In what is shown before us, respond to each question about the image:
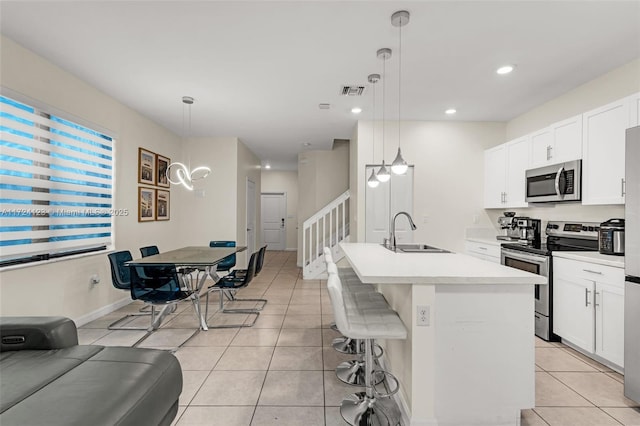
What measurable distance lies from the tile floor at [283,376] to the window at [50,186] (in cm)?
101

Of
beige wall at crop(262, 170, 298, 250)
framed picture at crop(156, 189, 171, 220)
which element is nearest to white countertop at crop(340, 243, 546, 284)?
framed picture at crop(156, 189, 171, 220)

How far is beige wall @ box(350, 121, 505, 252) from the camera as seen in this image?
16.4 ft

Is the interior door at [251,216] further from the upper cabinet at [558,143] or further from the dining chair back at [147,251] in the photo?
the upper cabinet at [558,143]

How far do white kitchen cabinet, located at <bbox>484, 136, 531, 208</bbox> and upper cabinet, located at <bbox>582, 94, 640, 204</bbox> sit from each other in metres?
0.92

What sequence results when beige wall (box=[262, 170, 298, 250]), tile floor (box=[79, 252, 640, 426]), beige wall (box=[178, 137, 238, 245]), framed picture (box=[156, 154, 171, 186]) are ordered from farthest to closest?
beige wall (box=[262, 170, 298, 250]), beige wall (box=[178, 137, 238, 245]), framed picture (box=[156, 154, 171, 186]), tile floor (box=[79, 252, 640, 426])

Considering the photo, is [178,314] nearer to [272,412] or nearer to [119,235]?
[119,235]

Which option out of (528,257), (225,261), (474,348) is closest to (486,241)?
(528,257)

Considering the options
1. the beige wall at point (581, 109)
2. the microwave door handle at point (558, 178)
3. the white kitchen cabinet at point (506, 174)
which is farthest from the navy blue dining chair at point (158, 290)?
the beige wall at point (581, 109)

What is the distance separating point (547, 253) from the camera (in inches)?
124

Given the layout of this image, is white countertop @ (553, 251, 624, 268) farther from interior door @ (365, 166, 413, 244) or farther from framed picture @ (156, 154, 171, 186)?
framed picture @ (156, 154, 171, 186)

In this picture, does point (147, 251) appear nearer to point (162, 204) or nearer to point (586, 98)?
point (162, 204)

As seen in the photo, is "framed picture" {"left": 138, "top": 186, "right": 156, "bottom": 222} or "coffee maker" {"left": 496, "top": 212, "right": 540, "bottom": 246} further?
"framed picture" {"left": 138, "top": 186, "right": 156, "bottom": 222}

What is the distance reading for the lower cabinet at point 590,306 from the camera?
8.18 feet

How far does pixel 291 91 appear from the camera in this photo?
3824mm
